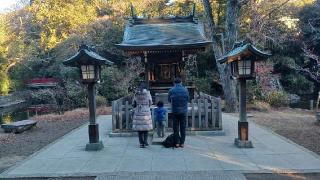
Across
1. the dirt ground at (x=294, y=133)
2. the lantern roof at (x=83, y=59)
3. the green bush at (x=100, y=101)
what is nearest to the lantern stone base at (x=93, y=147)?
the lantern roof at (x=83, y=59)

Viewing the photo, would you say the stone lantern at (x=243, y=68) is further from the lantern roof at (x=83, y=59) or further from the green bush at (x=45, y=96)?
the green bush at (x=45, y=96)

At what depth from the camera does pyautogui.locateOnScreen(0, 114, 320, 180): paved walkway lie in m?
7.73

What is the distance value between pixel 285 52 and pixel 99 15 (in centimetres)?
1619

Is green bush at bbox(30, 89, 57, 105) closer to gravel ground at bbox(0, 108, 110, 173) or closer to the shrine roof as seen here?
gravel ground at bbox(0, 108, 110, 173)

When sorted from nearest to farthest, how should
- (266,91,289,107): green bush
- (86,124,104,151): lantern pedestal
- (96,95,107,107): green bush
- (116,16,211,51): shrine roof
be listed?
(86,124,104,151): lantern pedestal
(116,16,211,51): shrine roof
(266,91,289,107): green bush
(96,95,107,107): green bush

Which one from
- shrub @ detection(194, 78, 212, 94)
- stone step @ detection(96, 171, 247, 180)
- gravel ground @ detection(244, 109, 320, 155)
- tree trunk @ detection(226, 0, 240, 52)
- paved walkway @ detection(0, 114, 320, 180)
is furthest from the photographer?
shrub @ detection(194, 78, 212, 94)

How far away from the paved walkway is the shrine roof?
14.2 feet

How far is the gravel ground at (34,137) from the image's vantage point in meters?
10.0

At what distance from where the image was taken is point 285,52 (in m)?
30.8

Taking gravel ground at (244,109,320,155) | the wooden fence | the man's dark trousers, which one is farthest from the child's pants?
gravel ground at (244,109,320,155)

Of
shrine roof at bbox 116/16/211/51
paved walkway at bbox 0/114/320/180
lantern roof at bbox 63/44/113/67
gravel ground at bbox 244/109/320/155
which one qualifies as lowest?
gravel ground at bbox 244/109/320/155

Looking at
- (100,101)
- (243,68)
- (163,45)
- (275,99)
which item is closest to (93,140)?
(243,68)

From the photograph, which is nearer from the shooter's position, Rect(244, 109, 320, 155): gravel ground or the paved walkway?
the paved walkway

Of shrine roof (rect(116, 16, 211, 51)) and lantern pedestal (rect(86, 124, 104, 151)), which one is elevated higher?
shrine roof (rect(116, 16, 211, 51))
